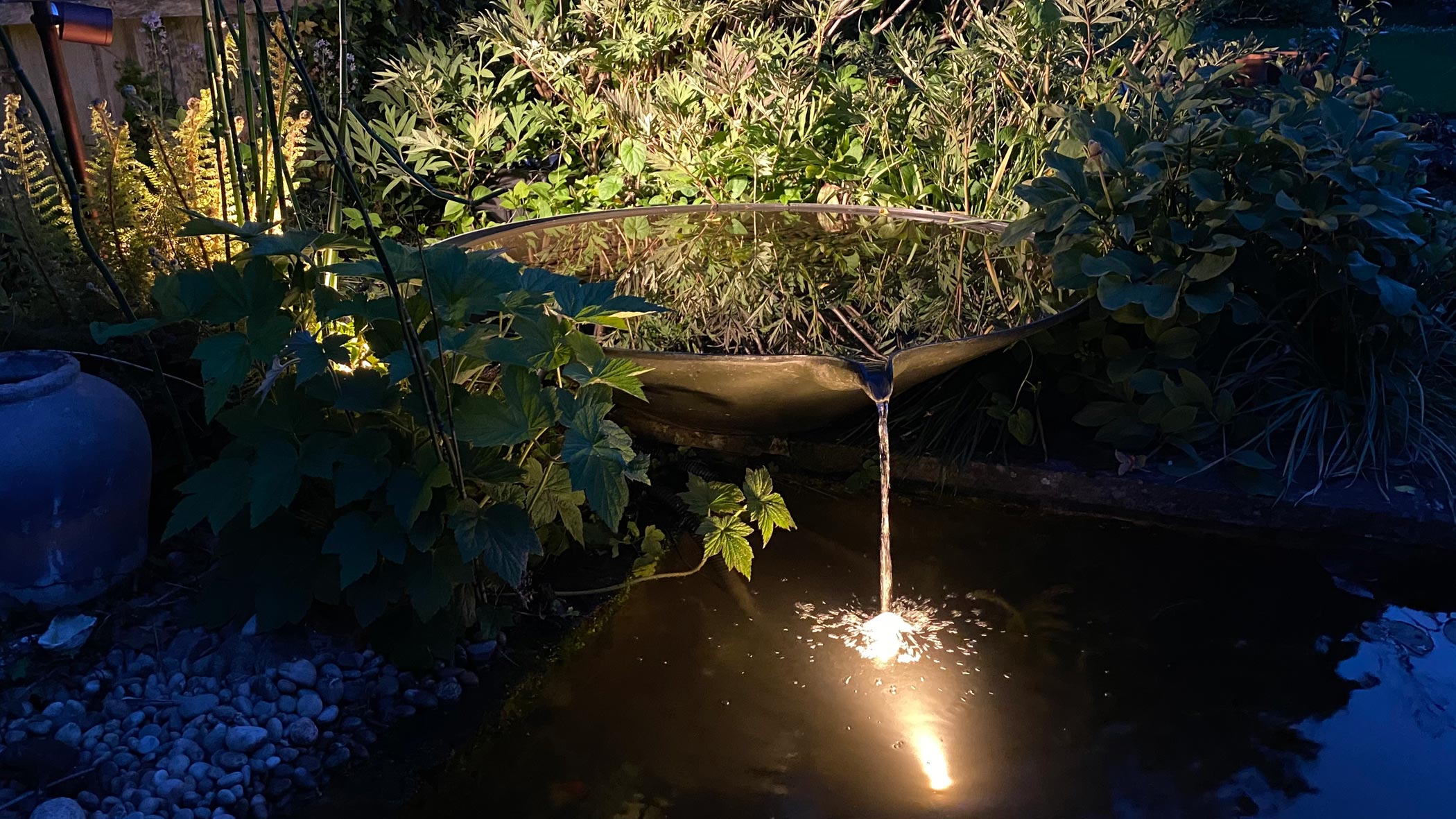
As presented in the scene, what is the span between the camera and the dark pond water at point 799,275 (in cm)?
228

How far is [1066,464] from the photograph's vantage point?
2383 millimetres

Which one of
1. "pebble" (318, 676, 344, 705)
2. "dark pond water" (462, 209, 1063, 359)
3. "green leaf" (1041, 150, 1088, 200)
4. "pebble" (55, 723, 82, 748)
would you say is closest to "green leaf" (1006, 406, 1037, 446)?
"dark pond water" (462, 209, 1063, 359)

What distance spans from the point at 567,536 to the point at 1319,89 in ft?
7.10

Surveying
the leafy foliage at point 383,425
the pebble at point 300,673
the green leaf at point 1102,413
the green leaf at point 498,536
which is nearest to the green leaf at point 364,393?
the leafy foliage at point 383,425

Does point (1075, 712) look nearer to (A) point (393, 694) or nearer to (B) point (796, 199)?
(A) point (393, 694)

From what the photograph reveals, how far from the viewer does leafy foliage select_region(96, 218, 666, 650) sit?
4.92 feet

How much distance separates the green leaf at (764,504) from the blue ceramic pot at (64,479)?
1.15 metres

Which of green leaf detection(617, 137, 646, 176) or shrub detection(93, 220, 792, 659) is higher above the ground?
green leaf detection(617, 137, 646, 176)

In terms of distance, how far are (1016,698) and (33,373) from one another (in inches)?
72.7

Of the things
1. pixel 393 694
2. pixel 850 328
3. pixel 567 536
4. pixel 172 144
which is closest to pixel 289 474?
pixel 393 694

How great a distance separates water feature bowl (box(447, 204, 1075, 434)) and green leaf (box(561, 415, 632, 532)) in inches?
12.2

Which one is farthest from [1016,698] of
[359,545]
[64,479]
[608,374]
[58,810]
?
[64,479]

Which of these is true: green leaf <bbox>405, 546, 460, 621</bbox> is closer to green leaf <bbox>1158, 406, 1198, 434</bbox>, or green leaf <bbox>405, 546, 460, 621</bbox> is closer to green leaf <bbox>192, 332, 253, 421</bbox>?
green leaf <bbox>192, 332, 253, 421</bbox>

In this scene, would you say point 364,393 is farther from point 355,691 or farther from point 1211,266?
point 1211,266
